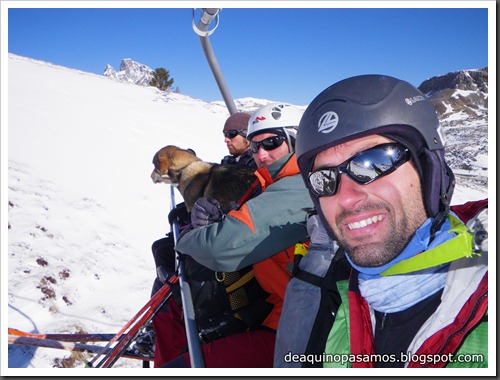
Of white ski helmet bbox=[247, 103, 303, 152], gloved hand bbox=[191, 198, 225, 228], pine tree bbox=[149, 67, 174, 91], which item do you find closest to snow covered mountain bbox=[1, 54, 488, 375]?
gloved hand bbox=[191, 198, 225, 228]

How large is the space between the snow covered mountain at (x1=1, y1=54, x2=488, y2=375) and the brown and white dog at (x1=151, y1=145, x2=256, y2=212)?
6.41 ft

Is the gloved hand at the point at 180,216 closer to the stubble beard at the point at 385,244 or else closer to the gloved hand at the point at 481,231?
the stubble beard at the point at 385,244

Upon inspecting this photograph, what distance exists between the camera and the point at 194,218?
278cm

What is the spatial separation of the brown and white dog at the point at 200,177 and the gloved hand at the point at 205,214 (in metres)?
0.70

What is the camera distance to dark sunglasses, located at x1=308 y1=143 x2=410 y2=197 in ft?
4.89

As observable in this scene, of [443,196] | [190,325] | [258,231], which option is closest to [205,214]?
[258,231]

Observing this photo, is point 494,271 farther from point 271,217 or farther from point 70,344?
point 70,344

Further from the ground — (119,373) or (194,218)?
(194,218)

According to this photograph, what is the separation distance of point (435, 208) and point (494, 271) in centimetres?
40

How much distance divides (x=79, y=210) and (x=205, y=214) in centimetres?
616

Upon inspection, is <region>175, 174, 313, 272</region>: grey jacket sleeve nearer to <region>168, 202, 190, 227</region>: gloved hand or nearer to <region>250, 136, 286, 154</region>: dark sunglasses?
<region>250, 136, 286, 154</region>: dark sunglasses

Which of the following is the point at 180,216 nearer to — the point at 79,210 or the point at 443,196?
the point at 443,196

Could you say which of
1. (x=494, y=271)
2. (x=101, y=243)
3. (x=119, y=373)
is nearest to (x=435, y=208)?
(x=494, y=271)

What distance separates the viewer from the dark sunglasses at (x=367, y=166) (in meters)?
1.49
